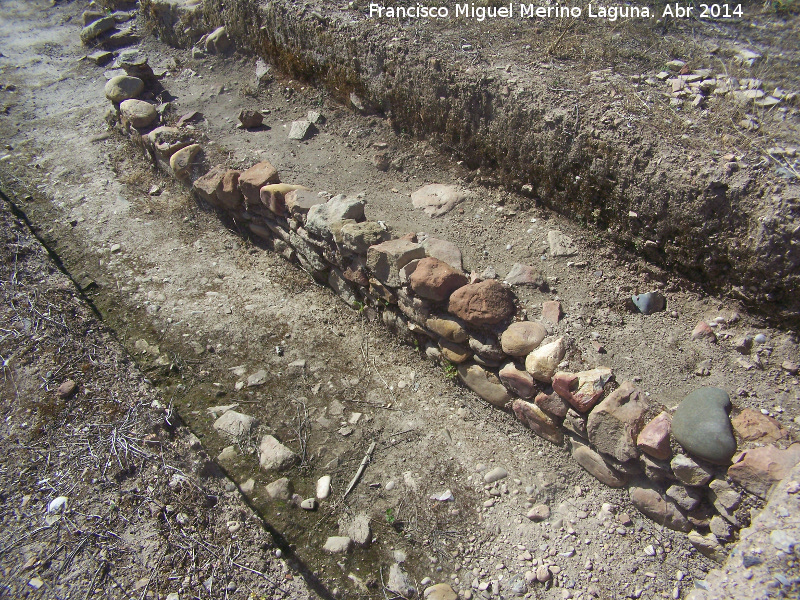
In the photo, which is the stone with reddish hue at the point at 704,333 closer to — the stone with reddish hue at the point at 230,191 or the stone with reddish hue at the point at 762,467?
the stone with reddish hue at the point at 762,467

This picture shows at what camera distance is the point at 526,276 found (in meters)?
3.22

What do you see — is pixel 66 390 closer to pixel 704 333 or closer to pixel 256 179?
pixel 256 179

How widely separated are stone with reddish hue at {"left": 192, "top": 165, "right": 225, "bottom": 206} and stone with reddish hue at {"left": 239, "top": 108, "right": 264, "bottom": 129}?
27.2 inches

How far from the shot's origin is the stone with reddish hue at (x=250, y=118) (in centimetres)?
500

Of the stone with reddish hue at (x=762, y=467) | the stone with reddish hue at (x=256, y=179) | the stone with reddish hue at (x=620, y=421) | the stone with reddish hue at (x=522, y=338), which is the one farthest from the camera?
the stone with reddish hue at (x=256, y=179)

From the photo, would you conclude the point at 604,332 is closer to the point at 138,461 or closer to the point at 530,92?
the point at 530,92

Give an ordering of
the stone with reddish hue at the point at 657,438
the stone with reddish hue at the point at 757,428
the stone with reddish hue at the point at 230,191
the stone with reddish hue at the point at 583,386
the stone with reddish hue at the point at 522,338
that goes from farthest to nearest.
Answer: the stone with reddish hue at the point at 230,191 → the stone with reddish hue at the point at 522,338 → the stone with reddish hue at the point at 583,386 → the stone with reddish hue at the point at 657,438 → the stone with reddish hue at the point at 757,428

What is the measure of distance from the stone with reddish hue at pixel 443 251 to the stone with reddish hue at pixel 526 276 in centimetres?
33

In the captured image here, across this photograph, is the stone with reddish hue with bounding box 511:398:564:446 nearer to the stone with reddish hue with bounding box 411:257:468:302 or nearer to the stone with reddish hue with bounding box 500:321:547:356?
the stone with reddish hue with bounding box 500:321:547:356

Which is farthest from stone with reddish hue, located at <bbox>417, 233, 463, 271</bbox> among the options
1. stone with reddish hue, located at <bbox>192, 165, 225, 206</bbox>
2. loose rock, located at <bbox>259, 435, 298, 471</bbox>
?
stone with reddish hue, located at <bbox>192, 165, 225, 206</bbox>

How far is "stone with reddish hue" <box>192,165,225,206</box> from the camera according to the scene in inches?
174

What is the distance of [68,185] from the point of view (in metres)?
5.21

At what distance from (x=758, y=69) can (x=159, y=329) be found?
450 cm

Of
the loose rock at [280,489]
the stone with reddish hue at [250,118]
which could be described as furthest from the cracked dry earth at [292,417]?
the stone with reddish hue at [250,118]
